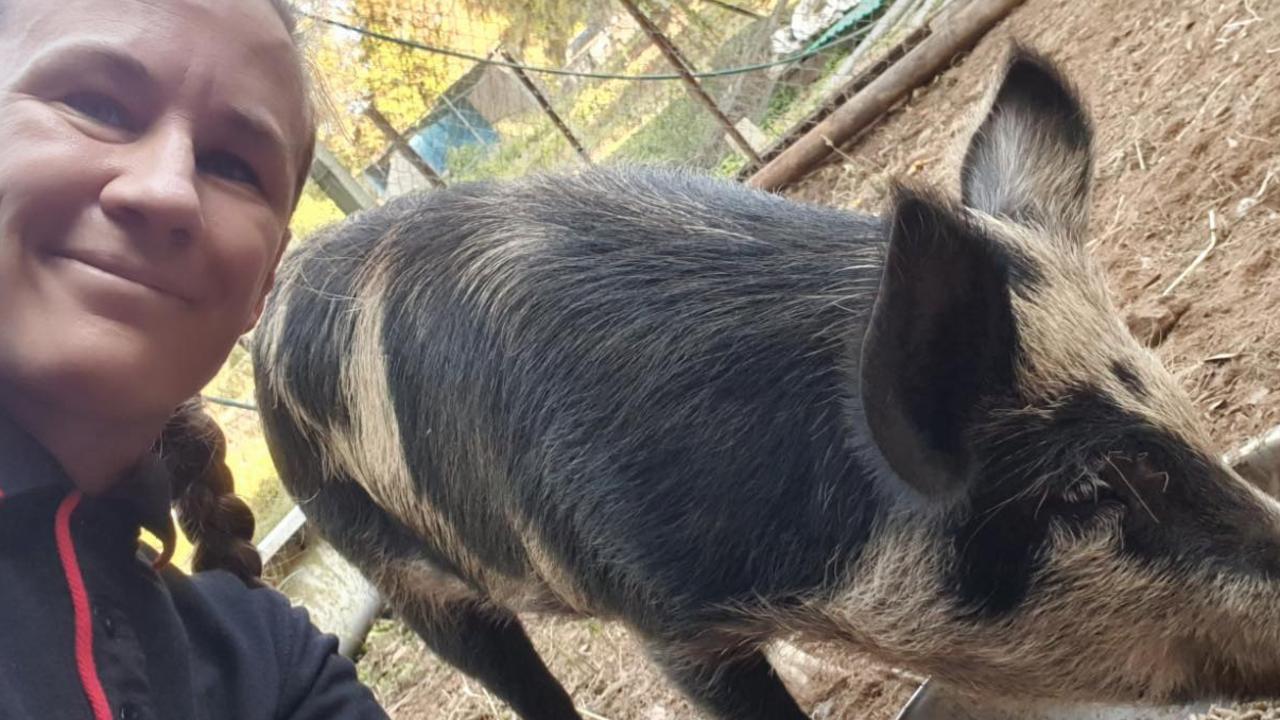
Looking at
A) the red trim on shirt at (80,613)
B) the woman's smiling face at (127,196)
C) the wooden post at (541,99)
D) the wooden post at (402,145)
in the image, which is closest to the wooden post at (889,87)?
the wooden post at (541,99)

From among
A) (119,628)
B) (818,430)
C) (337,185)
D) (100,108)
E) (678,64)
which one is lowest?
(818,430)

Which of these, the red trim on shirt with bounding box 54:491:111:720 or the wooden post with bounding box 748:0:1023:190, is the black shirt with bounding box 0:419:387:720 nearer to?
the red trim on shirt with bounding box 54:491:111:720

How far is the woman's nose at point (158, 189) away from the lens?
4.34 ft

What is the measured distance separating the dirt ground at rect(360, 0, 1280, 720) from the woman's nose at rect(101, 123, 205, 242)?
1.17 metres

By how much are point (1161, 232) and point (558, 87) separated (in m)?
4.65

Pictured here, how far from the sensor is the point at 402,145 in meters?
6.85

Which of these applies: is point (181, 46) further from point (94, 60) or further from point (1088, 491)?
point (1088, 491)

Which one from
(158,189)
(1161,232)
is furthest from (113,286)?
(1161,232)

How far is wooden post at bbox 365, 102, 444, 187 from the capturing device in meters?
6.70

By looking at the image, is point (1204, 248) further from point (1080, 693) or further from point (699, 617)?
point (699, 617)

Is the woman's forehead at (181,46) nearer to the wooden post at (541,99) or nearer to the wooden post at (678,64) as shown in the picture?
the wooden post at (678,64)

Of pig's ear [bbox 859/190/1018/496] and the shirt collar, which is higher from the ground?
the shirt collar

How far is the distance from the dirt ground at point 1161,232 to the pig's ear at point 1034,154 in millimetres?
134

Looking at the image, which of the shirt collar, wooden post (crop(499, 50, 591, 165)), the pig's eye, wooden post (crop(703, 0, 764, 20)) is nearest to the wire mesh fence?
wooden post (crop(499, 50, 591, 165))
